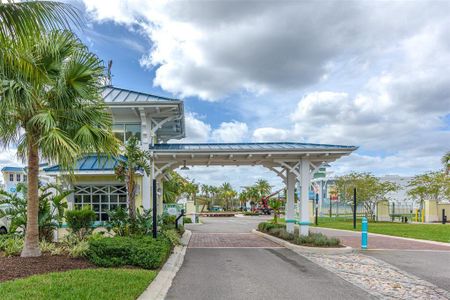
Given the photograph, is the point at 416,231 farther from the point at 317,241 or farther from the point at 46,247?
the point at 46,247

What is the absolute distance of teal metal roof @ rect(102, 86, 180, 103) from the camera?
49.3 feet

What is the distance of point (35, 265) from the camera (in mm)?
8562

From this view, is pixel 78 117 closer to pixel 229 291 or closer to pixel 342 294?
pixel 229 291

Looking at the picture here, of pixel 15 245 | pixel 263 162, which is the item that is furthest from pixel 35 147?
pixel 263 162

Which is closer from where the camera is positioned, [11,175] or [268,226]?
[268,226]

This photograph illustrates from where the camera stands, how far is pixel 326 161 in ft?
50.7

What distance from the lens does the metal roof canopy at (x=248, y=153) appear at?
47.8 feet

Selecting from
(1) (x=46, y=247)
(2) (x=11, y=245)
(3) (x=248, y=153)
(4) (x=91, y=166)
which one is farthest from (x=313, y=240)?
(2) (x=11, y=245)

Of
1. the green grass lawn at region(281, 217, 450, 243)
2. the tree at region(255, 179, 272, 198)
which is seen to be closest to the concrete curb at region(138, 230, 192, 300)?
the green grass lawn at region(281, 217, 450, 243)

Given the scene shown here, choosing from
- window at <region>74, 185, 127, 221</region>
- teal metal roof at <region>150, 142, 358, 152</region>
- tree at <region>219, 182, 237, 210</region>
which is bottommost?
→ tree at <region>219, 182, 237, 210</region>

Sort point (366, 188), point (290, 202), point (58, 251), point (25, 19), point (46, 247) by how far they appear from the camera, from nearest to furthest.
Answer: point (25, 19) < point (58, 251) < point (46, 247) < point (290, 202) < point (366, 188)

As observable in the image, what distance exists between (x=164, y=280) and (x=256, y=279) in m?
2.14

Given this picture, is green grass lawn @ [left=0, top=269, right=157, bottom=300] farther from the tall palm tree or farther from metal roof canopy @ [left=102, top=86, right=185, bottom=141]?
metal roof canopy @ [left=102, top=86, right=185, bottom=141]

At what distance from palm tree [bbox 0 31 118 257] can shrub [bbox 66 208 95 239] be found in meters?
2.27
